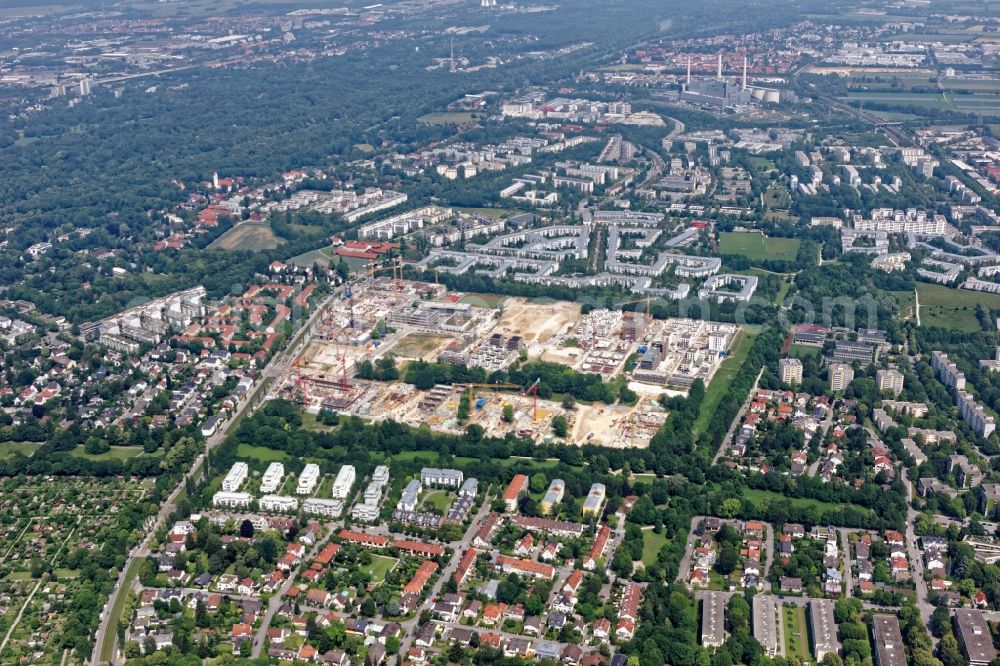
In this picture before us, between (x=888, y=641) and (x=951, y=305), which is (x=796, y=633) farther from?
(x=951, y=305)

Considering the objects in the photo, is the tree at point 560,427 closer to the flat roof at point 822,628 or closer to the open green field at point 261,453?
the open green field at point 261,453

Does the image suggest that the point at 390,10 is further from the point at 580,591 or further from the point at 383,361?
the point at 580,591

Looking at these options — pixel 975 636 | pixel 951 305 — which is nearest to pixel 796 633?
pixel 975 636

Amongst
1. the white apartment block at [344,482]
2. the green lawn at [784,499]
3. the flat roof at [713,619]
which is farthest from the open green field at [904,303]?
the white apartment block at [344,482]

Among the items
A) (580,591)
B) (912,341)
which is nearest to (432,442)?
(580,591)

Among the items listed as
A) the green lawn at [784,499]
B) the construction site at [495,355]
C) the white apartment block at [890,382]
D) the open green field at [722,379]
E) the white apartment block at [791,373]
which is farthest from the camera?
the white apartment block at [791,373]

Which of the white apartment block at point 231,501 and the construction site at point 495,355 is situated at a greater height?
the white apartment block at point 231,501

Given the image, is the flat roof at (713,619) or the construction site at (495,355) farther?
the construction site at (495,355)

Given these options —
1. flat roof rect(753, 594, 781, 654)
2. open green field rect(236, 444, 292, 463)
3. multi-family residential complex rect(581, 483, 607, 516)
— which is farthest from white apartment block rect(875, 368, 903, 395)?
open green field rect(236, 444, 292, 463)
